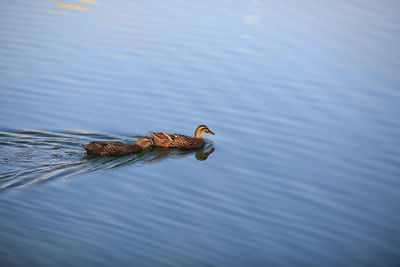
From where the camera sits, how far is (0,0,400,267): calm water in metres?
8.50

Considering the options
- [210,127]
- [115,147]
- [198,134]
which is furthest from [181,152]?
[115,147]

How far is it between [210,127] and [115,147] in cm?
221

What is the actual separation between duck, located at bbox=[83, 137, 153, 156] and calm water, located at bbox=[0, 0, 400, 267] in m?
0.15

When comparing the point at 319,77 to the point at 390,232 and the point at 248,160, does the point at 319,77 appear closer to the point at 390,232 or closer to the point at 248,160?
the point at 248,160

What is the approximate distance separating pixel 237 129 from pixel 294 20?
24.8 feet

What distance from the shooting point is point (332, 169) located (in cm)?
1116

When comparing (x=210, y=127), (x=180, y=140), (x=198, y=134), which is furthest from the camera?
(x=210, y=127)

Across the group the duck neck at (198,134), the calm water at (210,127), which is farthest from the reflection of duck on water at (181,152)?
the duck neck at (198,134)

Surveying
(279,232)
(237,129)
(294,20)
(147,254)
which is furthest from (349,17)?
(147,254)

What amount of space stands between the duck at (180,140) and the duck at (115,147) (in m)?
0.18

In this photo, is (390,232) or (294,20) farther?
(294,20)

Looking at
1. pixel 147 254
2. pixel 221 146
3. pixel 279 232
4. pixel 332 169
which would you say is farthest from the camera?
pixel 221 146

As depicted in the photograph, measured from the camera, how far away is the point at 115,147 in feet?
37.6

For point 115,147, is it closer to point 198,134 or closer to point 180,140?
point 180,140
